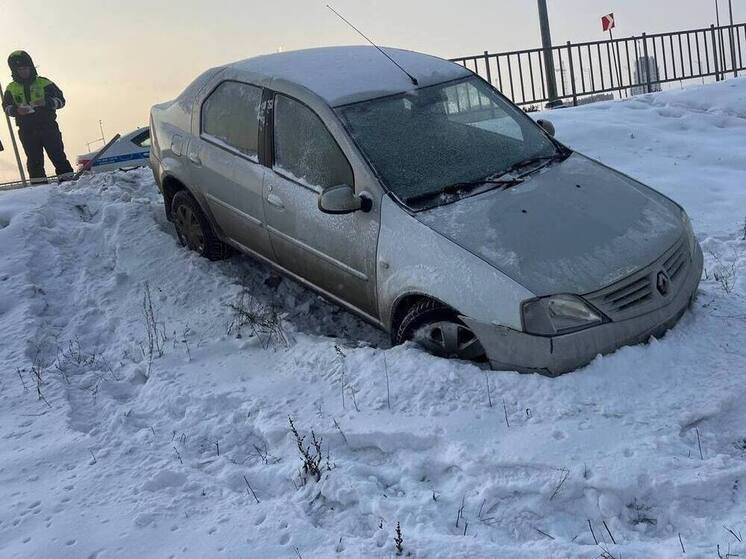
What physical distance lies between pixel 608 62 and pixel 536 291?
15.1 metres

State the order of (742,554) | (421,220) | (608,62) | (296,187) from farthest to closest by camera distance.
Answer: (608,62), (296,187), (421,220), (742,554)

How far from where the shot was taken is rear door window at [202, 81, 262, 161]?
5406 mm

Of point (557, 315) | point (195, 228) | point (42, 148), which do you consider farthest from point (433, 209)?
point (42, 148)

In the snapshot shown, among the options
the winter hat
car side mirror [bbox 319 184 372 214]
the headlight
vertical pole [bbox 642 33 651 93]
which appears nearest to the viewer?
the headlight

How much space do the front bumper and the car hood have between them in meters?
0.23

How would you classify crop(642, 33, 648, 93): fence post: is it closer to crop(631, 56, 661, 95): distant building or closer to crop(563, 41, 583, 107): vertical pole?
crop(631, 56, 661, 95): distant building

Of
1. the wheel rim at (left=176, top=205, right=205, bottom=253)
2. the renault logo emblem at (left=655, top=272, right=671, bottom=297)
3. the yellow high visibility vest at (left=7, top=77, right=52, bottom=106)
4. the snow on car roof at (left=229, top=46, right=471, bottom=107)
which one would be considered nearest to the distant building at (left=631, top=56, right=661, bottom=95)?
the yellow high visibility vest at (left=7, top=77, right=52, bottom=106)

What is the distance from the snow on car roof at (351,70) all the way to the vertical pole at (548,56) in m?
10.8

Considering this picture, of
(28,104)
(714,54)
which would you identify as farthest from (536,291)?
(714,54)

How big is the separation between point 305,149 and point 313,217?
47cm

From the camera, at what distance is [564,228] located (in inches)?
163

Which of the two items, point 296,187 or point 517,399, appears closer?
point 517,399

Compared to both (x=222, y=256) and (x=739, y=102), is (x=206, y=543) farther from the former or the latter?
(x=739, y=102)

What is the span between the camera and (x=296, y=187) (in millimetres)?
4953
